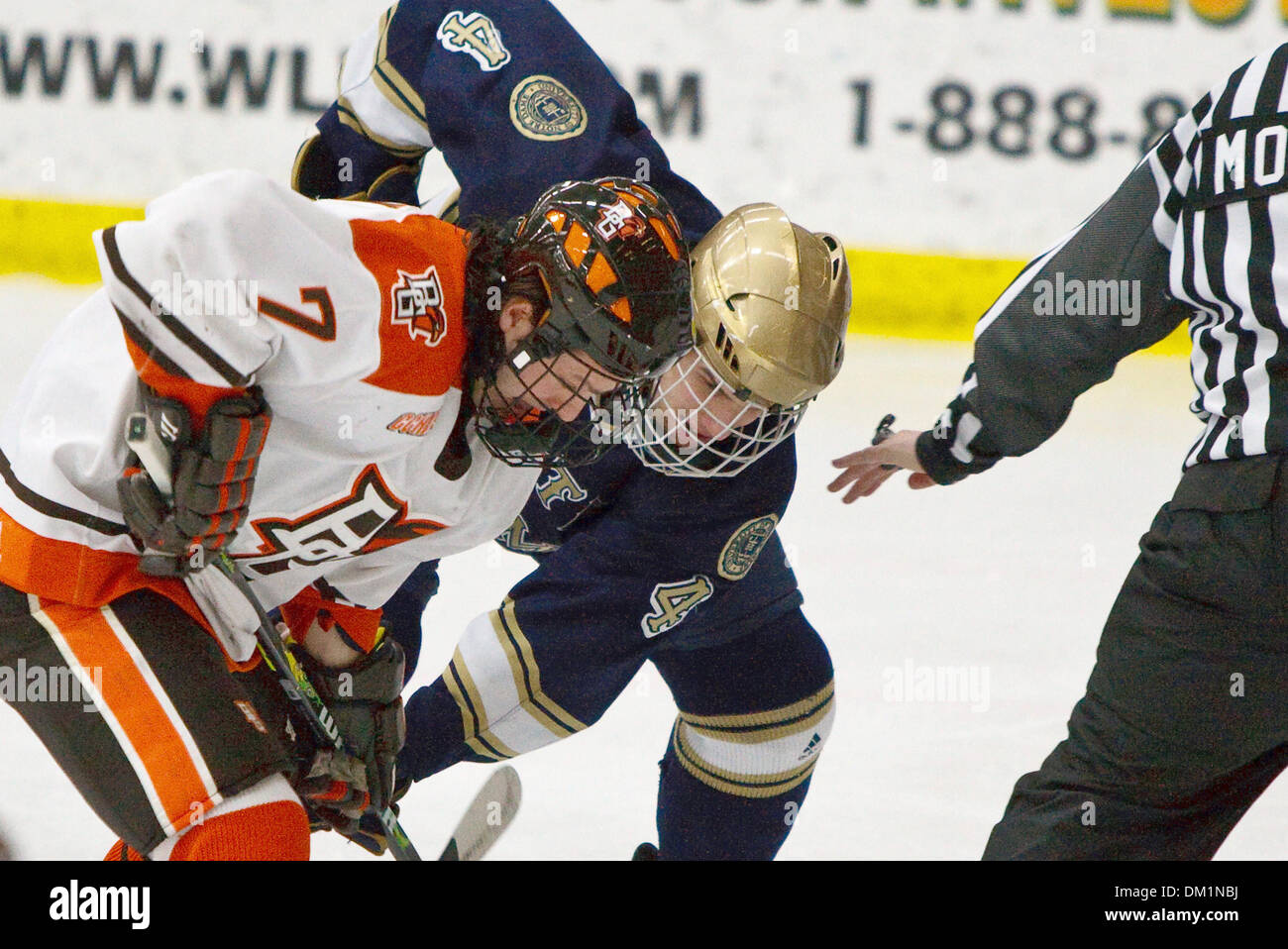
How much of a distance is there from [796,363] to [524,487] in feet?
1.30

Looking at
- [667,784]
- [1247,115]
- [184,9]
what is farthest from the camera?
[184,9]

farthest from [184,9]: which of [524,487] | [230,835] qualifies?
[230,835]

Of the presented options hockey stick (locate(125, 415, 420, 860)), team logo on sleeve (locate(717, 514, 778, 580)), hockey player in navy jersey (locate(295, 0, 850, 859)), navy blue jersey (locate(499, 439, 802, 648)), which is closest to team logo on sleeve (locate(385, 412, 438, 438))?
hockey stick (locate(125, 415, 420, 860))

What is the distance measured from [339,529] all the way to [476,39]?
938 millimetres

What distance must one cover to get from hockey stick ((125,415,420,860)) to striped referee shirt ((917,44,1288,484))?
99 centimetres

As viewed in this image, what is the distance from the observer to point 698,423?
197 cm

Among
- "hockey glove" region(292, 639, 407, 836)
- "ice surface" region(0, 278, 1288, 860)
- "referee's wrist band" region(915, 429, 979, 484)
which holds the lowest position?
"ice surface" region(0, 278, 1288, 860)

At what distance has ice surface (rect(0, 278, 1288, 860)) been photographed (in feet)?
7.77

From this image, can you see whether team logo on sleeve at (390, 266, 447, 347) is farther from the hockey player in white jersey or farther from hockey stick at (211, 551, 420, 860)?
hockey stick at (211, 551, 420, 860)

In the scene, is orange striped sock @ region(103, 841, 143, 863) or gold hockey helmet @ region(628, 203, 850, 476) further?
gold hockey helmet @ region(628, 203, 850, 476)

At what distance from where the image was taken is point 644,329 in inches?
61.8

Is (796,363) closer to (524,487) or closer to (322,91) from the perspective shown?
(524,487)

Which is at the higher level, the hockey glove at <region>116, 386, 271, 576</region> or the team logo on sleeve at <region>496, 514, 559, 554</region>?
the hockey glove at <region>116, 386, 271, 576</region>

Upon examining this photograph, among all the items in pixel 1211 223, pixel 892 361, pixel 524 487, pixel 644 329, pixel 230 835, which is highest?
pixel 1211 223
